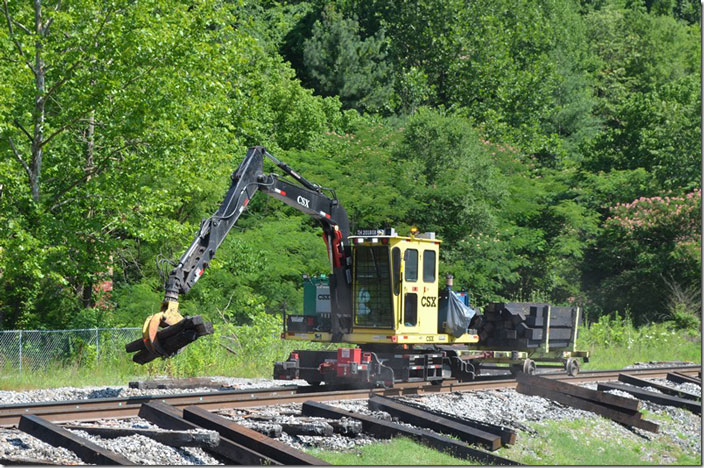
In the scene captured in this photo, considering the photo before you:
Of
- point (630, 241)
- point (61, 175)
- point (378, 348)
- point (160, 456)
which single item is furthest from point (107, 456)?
point (630, 241)

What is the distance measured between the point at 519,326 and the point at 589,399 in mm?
3283

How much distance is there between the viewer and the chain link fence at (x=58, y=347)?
2148 centimetres

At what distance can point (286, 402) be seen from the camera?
1407 cm

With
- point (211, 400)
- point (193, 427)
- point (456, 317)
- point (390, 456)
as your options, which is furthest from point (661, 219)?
point (193, 427)

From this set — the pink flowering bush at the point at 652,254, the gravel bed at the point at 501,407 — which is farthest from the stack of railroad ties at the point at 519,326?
the pink flowering bush at the point at 652,254

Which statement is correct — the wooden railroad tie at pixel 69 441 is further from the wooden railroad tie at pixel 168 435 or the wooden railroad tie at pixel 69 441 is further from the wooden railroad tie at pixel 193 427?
the wooden railroad tie at pixel 193 427

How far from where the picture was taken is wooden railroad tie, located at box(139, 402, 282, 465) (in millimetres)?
9812

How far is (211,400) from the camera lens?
13.8 meters

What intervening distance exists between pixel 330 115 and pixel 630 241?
17609mm

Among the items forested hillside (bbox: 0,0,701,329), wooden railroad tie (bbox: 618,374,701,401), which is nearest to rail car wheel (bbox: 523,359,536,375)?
wooden railroad tie (bbox: 618,374,701,401)

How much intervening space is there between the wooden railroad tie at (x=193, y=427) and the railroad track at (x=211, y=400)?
1.36ft

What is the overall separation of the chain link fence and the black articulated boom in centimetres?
838

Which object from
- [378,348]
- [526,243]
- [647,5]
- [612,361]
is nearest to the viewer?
[378,348]

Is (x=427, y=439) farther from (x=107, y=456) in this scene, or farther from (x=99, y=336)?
(x=99, y=336)
